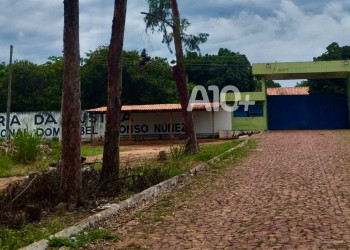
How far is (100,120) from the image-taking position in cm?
3130

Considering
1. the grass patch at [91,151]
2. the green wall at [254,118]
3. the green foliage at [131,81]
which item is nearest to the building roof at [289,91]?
the green foliage at [131,81]

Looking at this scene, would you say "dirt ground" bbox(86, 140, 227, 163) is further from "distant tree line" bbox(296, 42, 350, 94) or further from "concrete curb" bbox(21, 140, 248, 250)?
"distant tree line" bbox(296, 42, 350, 94)

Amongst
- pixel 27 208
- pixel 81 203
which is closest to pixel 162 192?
pixel 81 203

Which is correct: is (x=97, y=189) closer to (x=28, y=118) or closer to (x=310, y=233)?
(x=310, y=233)

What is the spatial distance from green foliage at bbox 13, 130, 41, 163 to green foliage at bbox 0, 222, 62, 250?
911 centimetres

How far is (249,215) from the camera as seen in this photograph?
218 inches

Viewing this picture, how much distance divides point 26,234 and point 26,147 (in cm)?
969

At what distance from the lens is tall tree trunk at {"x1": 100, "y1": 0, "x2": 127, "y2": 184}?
8.01m

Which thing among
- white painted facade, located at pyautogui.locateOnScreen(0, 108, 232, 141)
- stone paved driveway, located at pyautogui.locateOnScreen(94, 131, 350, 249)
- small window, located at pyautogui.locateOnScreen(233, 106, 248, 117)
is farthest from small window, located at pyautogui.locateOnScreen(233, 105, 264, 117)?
stone paved driveway, located at pyautogui.locateOnScreen(94, 131, 350, 249)

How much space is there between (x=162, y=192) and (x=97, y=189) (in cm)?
142

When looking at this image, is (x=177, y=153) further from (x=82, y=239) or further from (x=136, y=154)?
(x=82, y=239)

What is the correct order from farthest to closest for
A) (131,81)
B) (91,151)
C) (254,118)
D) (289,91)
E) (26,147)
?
(289,91) < (131,81) < (254,118) < (91,151) < (26,147)

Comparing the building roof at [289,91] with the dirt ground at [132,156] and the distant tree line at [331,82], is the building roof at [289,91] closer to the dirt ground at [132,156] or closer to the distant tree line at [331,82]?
the distant tree line at [331,82]

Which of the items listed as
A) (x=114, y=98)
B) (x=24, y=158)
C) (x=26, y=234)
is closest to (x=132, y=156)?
(x=24, y=158)
